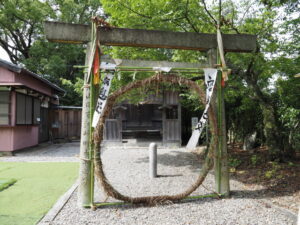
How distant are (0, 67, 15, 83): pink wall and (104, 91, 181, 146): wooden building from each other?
4964 millimetres

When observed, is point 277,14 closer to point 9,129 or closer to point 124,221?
point 124,221

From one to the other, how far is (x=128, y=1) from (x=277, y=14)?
413 centimetres

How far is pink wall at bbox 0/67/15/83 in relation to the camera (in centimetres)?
889

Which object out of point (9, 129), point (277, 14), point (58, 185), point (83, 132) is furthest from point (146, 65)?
point (9, 129)

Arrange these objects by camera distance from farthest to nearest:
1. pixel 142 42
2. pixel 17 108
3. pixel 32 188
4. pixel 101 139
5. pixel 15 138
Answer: pixel 17 108, pixel 15 138, pixel 32 188, pixel 142 42, pixel 101 139

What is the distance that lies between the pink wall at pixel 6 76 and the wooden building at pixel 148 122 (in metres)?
4.96

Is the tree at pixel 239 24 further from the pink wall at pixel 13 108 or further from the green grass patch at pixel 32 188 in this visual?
the pink wall at pixel 13 108

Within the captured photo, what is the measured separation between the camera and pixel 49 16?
2033 cm

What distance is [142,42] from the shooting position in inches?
156

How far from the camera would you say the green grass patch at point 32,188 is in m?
3.44

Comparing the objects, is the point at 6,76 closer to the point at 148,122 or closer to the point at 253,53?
the point at 148,122

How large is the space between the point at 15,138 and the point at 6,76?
105 inches

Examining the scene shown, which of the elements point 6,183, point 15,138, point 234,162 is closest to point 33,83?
point 15,138

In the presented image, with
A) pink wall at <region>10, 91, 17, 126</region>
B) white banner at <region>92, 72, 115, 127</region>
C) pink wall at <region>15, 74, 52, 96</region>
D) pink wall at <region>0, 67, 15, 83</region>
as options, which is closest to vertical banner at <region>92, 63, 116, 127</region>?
white banner at <region>92, 72, 115, 127</region>
